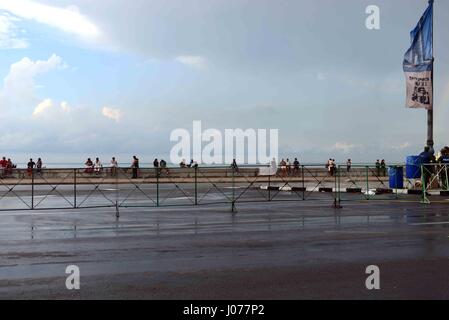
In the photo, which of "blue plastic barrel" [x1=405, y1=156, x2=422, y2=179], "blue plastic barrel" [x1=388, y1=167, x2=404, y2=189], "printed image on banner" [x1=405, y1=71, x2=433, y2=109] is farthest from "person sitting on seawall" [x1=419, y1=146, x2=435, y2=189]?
"printed image on banner" [x1=405, y1=71, x2=433, y2=109]

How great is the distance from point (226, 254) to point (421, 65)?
22496mm

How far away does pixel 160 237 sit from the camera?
13.4 metres

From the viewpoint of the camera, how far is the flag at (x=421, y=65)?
97.6 feet

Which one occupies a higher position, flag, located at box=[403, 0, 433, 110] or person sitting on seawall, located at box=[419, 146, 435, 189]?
flag, located at box=[403, 0, 433, 110]

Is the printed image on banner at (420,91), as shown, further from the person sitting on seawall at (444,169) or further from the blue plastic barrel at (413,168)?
the blue plastic barrel at (413,168)

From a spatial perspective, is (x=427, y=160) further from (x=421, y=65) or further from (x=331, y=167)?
(x=331, y=167)

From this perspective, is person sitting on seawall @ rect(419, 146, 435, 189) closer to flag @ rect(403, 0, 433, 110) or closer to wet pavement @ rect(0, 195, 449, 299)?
flag @ rect(403, 0, 433, 110)

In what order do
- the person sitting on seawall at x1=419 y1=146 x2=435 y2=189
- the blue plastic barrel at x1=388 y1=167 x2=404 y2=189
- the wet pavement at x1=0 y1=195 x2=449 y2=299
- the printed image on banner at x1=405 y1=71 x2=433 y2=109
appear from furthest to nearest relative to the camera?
the printed image on banner at x1=405 y1=71 x2=433 y2=109 → the blue plastic barrel at x1=388 y1=167 x2=404 y2=189 → the person sitting on seawall at x1=419 y1=146 x2=435 y2=189 → the wet pavement at x1=0 y1=195 x2=449 y2=299

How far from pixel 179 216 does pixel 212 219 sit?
4.66 feet

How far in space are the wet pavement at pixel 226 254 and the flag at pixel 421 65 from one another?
39.9 feet

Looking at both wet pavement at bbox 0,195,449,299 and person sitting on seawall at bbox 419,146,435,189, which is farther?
person sitting on seawall at bbox 419,146,435,189

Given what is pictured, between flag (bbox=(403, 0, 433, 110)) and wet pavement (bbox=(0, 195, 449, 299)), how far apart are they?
12.2 meters

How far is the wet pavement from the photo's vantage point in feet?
26.2
